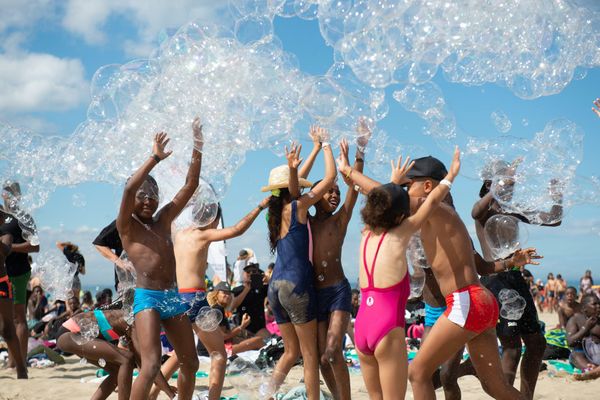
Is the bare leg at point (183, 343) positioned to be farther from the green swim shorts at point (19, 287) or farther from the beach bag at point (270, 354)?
the green swim shorts at point (19, 287)

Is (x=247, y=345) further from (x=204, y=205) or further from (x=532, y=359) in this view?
(x=532, y=359)

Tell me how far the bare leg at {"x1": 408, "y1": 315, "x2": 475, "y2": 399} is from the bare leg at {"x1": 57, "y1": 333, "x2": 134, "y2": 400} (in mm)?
2330

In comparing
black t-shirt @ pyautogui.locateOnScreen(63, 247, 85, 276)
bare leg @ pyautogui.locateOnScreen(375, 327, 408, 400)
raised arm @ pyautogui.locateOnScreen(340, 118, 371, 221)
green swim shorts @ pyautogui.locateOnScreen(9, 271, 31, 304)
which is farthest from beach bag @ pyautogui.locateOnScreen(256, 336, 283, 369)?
bare leg @ pyautogui.locateOnScreen(375, 327, 408, 400)

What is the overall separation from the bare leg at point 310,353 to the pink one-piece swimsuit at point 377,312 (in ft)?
3.55

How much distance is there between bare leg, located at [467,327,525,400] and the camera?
3.97 meters

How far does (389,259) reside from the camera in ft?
13.1

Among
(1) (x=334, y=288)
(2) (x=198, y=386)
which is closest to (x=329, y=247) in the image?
(1) (x=334, y=288)

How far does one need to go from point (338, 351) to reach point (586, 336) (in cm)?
513

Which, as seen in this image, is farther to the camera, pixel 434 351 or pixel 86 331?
pixel 86 331

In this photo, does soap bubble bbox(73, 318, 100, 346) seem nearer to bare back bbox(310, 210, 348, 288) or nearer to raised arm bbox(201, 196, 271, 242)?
raised arm bbox(201, 196, 271, 242)

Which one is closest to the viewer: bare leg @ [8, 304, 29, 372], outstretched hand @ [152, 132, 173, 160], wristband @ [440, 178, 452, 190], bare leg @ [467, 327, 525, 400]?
bare leg @ [467, 327, 525, 400]

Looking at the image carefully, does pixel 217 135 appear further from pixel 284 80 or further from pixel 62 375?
pixel 62 375

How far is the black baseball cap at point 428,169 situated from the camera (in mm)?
4434

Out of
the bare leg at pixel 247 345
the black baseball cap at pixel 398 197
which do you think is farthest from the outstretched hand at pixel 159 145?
the bare leg at pixel 247 345
